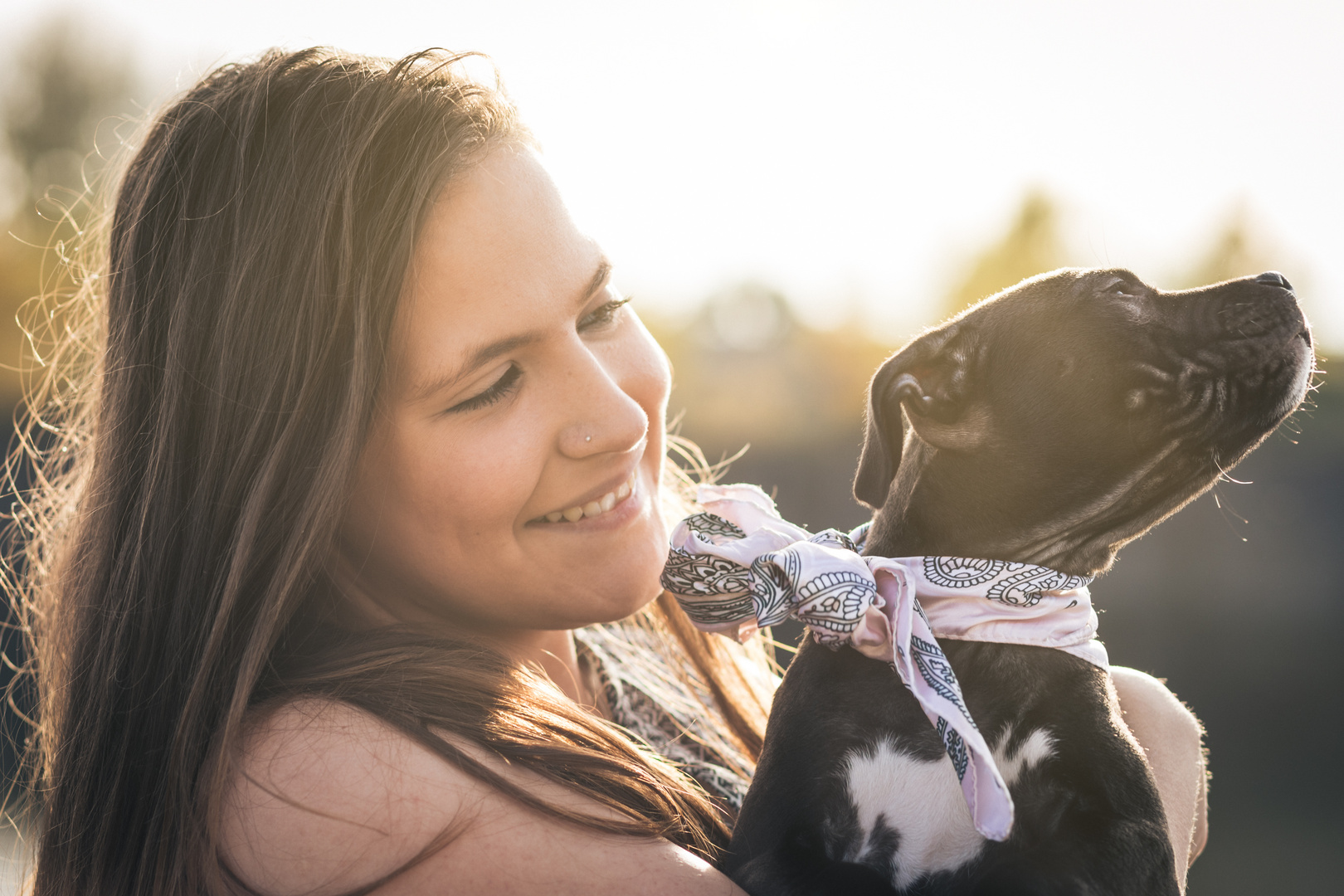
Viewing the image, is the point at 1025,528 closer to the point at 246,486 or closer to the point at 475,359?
the point at 475,359

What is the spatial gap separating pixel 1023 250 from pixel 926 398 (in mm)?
23810

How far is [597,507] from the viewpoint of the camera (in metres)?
2.29

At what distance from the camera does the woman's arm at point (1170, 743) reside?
7.47ft

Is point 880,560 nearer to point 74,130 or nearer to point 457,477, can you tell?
point 457,477

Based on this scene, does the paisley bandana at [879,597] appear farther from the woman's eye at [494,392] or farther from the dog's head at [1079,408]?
the woman's eye at [494,392]

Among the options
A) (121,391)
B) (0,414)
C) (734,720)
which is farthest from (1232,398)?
(0,414)

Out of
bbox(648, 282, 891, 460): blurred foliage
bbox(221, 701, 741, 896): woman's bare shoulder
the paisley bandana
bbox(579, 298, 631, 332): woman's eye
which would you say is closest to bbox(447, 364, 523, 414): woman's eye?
bbox(579, 298, 631, 332): woman's eye

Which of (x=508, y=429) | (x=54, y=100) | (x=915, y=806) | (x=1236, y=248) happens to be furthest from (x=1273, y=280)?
(x=54, y=100)

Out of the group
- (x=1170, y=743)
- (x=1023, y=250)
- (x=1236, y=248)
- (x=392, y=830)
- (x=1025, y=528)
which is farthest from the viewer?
(x=1023, y=250)

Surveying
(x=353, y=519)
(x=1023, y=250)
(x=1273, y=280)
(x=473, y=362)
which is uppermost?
(x=1273, y=280)

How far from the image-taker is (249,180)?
7.05 feet

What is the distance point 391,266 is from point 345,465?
1.39 feet

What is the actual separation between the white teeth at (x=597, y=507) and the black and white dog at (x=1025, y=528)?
561 millimetres

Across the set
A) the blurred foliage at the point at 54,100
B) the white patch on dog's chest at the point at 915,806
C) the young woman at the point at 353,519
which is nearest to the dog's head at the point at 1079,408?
the white patch on dog's chest at the point at 915,806
